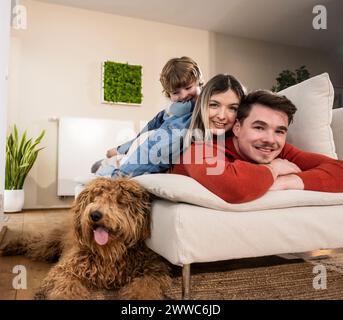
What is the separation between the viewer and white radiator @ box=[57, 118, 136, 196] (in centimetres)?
408

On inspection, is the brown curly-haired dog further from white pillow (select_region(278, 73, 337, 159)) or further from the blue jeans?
white pillow (select_region(278, 73, 337, 159))

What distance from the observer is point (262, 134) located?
1307 millimetres

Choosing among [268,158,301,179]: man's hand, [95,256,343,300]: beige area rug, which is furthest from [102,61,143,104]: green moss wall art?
[268,158,301,179]: man's hand

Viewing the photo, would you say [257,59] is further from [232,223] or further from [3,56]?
[232,223]

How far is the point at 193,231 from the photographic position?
1.07 metres

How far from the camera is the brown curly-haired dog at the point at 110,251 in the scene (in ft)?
3.54

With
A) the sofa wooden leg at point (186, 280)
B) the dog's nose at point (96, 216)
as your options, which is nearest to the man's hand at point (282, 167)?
the sofa wooden leg at point (186, 280)

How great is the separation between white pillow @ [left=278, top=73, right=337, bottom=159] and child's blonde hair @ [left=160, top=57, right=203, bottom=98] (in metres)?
0.54

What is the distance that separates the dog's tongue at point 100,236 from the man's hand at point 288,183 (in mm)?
647

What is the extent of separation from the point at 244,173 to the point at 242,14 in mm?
3959

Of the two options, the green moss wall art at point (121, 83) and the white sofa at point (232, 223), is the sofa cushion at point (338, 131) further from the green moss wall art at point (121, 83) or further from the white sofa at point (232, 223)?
the green moss wall art at point (121, 83)

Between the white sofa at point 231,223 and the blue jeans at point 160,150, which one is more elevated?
the blue jeans at point 160,150

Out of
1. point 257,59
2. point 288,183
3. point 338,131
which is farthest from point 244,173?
point 257,59
